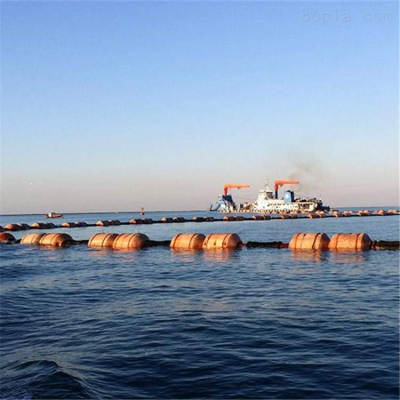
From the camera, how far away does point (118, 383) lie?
302 inches

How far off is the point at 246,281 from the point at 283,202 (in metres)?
144

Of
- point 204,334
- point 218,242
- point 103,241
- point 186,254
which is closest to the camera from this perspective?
point 204,334

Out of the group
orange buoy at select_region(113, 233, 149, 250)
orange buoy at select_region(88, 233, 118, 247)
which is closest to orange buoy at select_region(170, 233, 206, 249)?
orange buoy at select_region(113, 233, 149, 250)

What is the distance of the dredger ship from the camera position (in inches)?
6083

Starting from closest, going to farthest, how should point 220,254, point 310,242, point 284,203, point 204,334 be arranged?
point 204,334, point 220,254, point 310,242, point 284,203

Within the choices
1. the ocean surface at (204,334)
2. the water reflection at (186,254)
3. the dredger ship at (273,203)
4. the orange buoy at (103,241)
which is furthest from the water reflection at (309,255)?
the dredger ship at (273,203)

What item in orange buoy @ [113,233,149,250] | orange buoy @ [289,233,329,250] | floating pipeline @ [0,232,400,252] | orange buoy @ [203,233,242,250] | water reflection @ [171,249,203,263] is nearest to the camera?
water reflection @ [171,249,203,263]

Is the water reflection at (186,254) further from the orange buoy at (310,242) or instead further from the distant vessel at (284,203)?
the distant vessel at (284,203)

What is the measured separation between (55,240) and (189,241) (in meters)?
13.9

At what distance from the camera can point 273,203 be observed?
6427 inches

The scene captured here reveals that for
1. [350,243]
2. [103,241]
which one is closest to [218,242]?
[350,243]

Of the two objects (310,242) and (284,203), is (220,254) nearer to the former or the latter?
(310,242)

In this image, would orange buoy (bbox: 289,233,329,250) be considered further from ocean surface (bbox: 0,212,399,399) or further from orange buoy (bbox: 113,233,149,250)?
orange buoy (bbox: 113,233,149,250)

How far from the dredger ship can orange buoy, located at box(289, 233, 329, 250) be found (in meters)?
125
